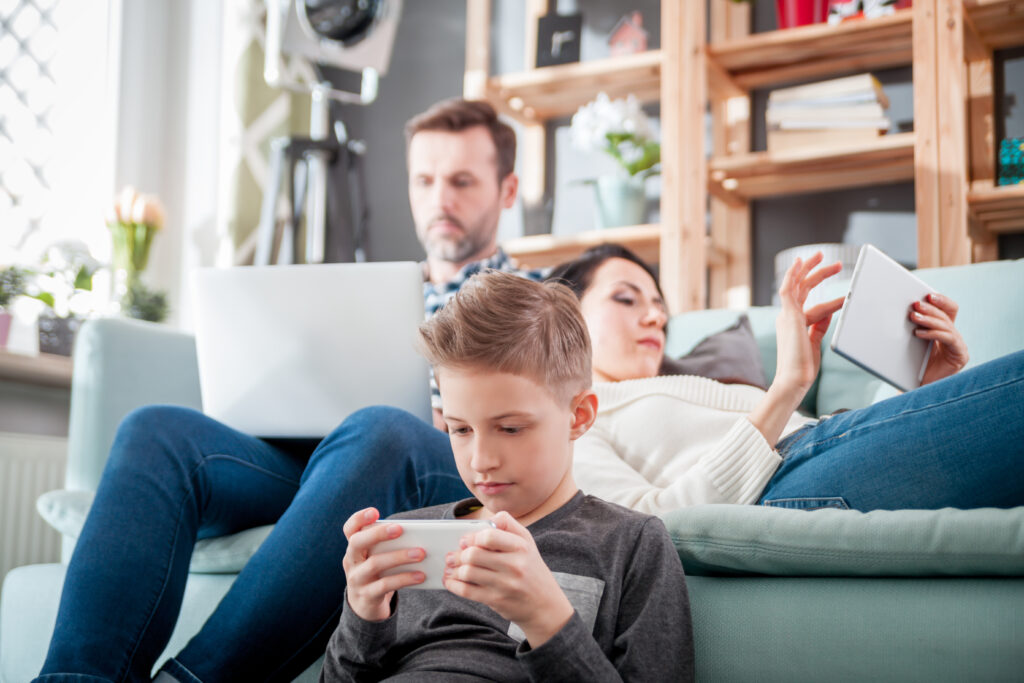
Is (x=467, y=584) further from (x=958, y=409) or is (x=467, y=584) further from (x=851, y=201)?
(x=851, y=201)

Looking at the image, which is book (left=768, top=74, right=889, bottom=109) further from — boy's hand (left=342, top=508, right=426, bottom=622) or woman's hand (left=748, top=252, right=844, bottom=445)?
boy's hand (left=342, top=508, right=426, bottom=622)

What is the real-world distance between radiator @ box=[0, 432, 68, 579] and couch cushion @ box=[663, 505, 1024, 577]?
1816 mm

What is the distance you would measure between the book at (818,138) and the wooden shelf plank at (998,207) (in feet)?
0.94

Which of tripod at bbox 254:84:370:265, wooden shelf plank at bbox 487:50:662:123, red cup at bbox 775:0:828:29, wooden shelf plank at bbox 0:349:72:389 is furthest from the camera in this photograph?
tripod at bbox 254:84:370:265

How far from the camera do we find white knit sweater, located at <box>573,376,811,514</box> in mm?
1149

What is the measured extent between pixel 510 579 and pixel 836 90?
2071mm

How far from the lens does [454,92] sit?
128 inches

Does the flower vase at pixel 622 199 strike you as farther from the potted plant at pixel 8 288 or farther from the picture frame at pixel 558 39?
the potted plant at pixel 8 288

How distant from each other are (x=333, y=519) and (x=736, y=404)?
2.15 feet

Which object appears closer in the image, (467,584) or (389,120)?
(467,584)

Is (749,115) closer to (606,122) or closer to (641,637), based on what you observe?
(606,122)

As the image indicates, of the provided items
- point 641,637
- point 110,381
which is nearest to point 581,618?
point 641,637

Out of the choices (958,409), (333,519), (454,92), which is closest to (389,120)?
(454,92)

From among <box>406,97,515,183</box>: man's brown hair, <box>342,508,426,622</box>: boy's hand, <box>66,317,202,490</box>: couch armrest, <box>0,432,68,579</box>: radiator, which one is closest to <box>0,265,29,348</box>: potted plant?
<box>0,432,68,579</box>: radiator
